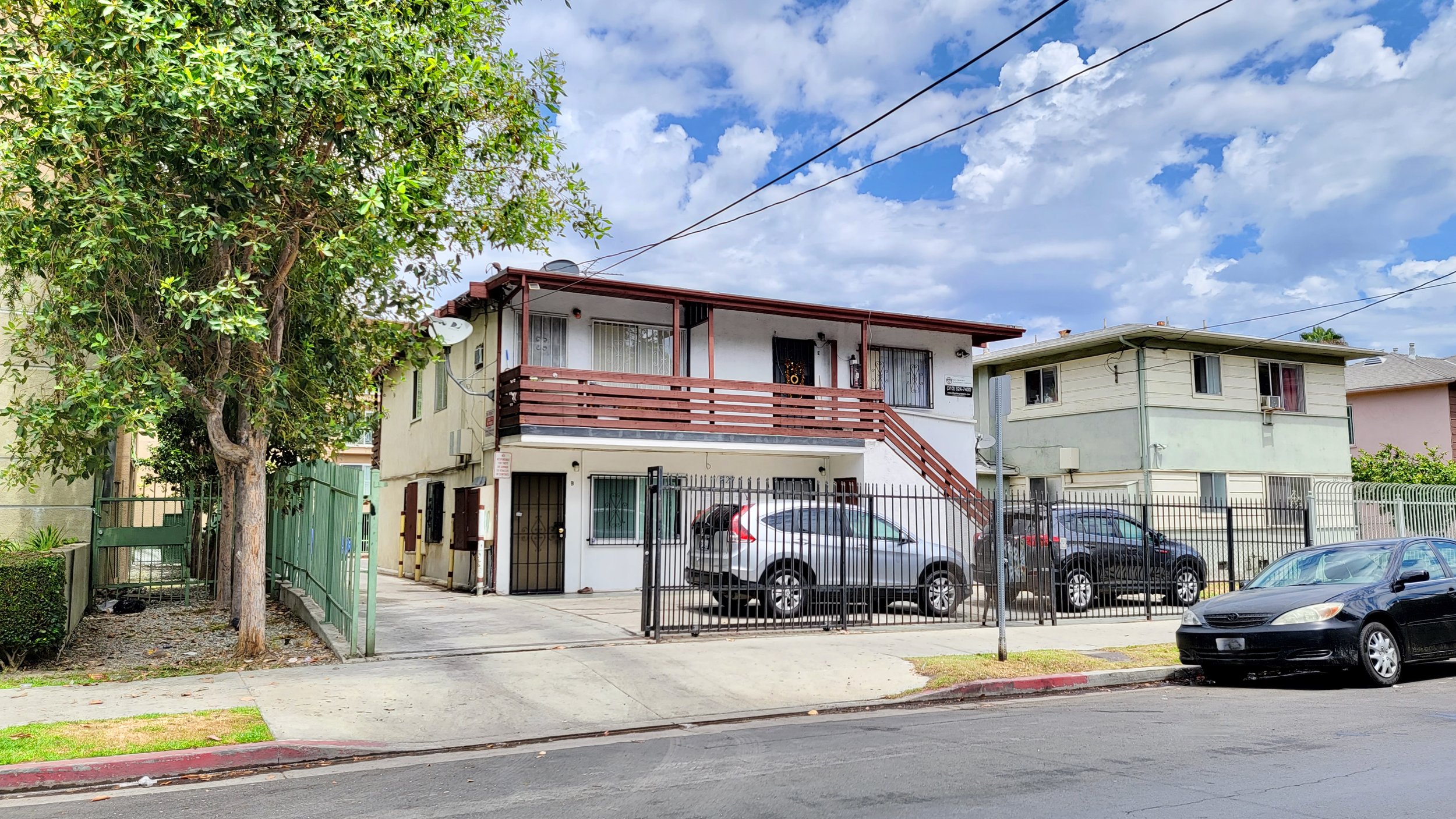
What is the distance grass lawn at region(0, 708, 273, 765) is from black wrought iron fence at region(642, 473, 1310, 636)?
5501 millimetres

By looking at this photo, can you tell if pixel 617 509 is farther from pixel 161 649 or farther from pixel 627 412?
pixel 161 649

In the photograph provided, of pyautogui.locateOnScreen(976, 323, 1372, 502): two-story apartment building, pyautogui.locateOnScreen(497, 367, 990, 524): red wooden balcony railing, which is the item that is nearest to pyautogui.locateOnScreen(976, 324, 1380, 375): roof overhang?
pyautogui.locateOnScreen(976, 323, 1372, 502): two-story apartment building

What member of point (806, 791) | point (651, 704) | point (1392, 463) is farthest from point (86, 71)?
point (1392, 463)

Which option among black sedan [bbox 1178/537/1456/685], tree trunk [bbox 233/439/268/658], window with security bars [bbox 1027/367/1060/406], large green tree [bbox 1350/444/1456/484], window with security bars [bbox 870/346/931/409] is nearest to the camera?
black sedan [bbox 1178/537/1456/685]

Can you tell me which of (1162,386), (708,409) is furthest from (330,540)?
(1162,386)

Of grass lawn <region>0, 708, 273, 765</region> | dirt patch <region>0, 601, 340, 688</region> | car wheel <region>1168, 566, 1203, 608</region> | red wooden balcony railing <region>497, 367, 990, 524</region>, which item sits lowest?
grass lawn <region>0, 708, 273, 765</region>

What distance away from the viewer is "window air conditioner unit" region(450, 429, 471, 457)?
20531 millimetres

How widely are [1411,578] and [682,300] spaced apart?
12810 millimetres

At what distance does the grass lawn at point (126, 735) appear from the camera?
7.32 meters

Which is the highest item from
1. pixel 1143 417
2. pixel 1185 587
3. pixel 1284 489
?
pixel 1143 417

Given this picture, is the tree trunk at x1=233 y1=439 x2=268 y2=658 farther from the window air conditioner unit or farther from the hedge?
the window air conditioner unit

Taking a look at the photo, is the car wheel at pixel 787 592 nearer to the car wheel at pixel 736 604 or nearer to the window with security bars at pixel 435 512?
the car wheel at pixel 736 604

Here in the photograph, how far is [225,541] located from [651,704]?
9.31 m

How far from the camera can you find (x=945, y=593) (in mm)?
15297
